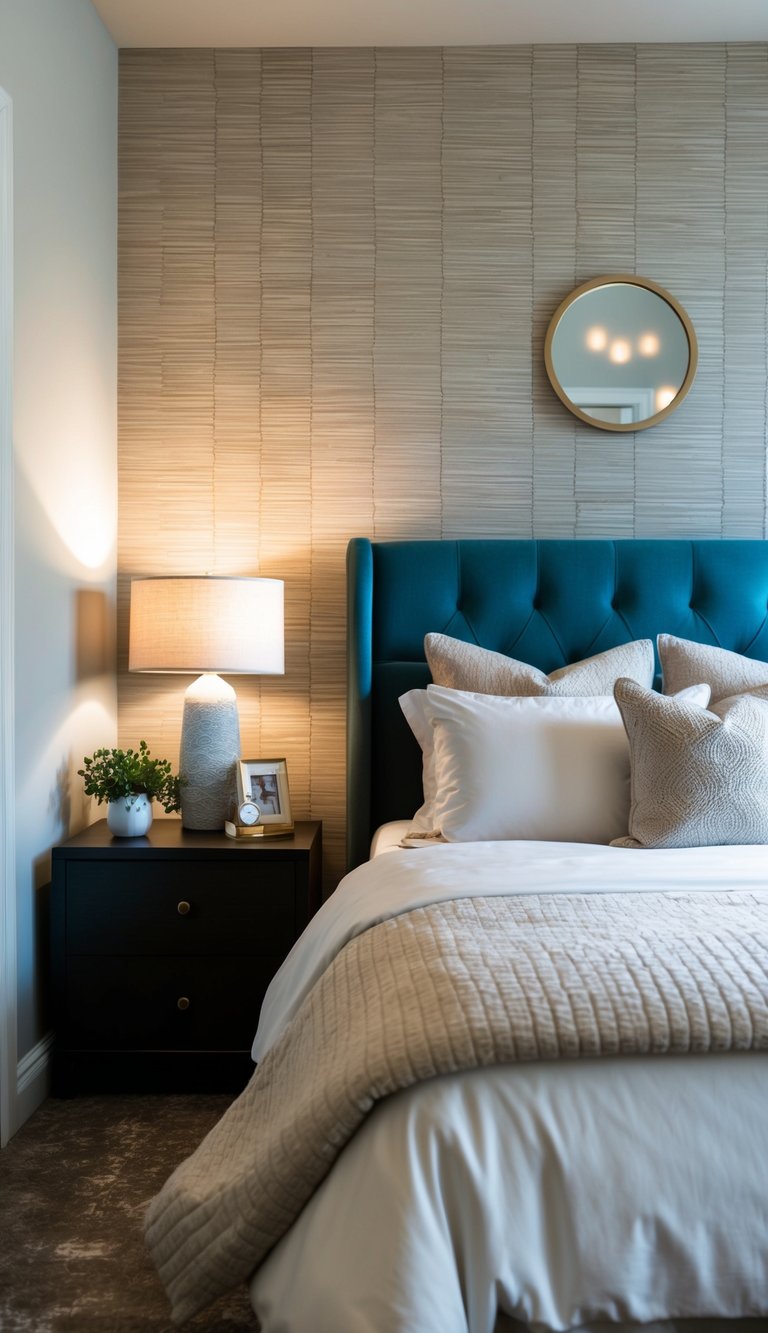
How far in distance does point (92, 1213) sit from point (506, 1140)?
1183 mm

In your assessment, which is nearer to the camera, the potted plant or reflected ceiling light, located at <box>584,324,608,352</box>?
the potted plant

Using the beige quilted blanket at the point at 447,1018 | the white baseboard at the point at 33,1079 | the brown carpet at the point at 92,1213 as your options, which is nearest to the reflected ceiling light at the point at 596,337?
the beige quilted blanket at the point at 447,1018

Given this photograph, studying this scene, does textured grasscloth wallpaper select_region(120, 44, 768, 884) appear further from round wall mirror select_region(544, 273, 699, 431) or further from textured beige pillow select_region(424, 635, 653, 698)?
textured beige pillow select_region(424, 635, 653, 698)

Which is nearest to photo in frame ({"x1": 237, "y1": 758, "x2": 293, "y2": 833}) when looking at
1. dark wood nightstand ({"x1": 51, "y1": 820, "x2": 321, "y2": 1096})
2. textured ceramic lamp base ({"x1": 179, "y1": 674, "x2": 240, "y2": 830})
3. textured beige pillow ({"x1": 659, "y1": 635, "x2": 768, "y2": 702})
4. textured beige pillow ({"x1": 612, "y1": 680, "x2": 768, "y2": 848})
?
textured ceramic lamp base ({"x1": 179, "y1": 674, "x2": 240, "y2": 830})

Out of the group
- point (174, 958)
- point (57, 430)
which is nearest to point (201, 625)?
point (57, 430)

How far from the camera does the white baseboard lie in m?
2.50

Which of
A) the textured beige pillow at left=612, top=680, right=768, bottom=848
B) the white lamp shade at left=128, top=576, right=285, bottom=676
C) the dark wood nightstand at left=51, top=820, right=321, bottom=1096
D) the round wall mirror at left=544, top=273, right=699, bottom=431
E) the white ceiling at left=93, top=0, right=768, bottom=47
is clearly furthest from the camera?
the round wall mirror at left=544, top=273, right=699, bottom=431

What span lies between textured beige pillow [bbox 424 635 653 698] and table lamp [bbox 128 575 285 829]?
0.44 metres

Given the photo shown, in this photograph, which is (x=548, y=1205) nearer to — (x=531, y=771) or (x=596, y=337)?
(x=531, y=771)

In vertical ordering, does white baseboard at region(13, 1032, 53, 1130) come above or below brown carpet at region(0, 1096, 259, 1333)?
above

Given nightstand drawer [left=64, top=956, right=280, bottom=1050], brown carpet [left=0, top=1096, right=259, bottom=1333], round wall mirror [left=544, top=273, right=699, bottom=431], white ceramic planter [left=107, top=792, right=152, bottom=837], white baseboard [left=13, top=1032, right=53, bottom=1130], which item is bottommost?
brown carpet [left=0, top=1096, right=259, bottom=1333]

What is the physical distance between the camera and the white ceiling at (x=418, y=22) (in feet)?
9.82

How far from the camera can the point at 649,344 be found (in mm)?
3203

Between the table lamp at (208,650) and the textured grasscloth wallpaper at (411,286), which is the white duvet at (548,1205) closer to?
the table lamp at (208,650)
